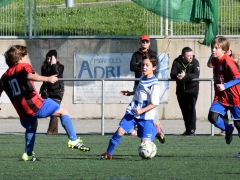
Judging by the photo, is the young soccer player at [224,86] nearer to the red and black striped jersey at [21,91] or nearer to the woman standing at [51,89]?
the red and black striped jersey at [21,91]

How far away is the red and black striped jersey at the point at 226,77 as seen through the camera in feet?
35.6

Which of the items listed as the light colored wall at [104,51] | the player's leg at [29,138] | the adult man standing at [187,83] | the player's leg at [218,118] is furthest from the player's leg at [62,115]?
the light colored wall at [104,51]

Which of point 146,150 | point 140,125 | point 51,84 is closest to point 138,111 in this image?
point 140,125

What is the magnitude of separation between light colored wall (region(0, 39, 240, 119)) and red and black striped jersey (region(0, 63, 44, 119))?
9115 mm

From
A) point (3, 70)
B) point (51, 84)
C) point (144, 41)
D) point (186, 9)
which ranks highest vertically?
point (186, 9)

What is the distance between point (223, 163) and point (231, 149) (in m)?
2.16

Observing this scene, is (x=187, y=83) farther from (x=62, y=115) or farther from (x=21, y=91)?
(x=21, y=91)

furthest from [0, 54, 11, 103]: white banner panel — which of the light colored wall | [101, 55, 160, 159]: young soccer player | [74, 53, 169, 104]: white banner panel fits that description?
[101, 55, 160, 159]: young soccer player

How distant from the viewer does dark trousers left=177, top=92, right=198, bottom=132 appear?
15.1 meters

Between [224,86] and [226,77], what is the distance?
0.30 meters

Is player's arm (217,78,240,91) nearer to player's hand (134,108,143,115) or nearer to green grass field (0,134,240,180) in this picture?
green grass field (0,134,240,180)

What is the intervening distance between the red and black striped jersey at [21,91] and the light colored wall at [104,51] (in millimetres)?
9115

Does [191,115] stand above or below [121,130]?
below

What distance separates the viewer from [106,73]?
1952 centimetres
